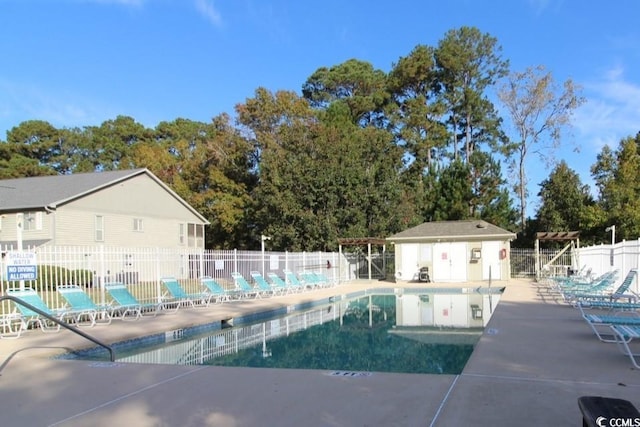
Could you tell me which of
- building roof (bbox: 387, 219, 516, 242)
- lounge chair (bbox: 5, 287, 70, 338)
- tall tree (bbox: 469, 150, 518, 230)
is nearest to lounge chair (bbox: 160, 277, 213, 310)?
lounge chair (bbox: 5, 287, 70, 338)

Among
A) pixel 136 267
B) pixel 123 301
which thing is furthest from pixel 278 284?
pixel 123 301

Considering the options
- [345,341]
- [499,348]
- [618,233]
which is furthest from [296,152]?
[499,348]

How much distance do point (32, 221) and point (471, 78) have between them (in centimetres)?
3508

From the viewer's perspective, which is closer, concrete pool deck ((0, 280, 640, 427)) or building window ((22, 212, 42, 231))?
concrete pool deck ((0, 280, 640, 427))

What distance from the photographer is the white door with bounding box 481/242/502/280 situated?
85.9ft

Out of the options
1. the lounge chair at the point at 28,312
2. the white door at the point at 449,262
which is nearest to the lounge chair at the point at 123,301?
the lounge chair at the point at 28,312

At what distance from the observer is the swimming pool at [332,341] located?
9.03m

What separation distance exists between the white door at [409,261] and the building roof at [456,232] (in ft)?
1.45

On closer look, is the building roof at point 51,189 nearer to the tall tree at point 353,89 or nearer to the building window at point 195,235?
the building window at point 195,235

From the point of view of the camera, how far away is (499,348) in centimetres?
803

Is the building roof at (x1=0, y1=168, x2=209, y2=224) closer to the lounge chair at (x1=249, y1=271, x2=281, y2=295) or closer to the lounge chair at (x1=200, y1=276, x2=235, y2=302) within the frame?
the lounge chair at (x1=249, y1=271, x2=281, y2=295)

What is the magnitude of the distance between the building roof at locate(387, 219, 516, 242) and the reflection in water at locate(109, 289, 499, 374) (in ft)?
28.8

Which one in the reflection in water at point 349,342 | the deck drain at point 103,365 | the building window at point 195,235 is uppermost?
the building window at point 195,235

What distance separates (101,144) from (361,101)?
84.7 feet
